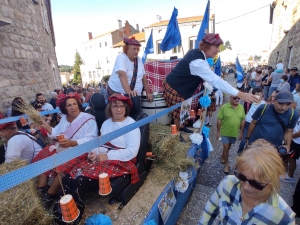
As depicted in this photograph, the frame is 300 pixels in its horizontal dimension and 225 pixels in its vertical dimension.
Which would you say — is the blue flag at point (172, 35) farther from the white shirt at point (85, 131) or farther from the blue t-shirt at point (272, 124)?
the white shirt at point (85, 131)

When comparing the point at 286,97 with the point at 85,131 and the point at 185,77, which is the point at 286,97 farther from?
the point at 85,131

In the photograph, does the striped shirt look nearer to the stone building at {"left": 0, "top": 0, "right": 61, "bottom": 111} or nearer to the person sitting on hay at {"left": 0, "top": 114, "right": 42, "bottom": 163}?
the person sitting on hay at {"left": 0, "top": 114, "right": 42, "bottom": 163}

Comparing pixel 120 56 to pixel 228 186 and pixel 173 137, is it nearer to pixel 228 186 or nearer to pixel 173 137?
pixel 173 137

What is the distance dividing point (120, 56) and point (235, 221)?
8.21ft

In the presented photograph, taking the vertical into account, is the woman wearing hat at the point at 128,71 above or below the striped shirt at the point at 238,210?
above

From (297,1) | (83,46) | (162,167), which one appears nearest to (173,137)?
(162,167)

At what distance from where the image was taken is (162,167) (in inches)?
92.5

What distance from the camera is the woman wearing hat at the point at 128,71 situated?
8.76ft

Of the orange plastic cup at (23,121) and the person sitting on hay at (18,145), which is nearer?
the person sitting on hay at (18,145)

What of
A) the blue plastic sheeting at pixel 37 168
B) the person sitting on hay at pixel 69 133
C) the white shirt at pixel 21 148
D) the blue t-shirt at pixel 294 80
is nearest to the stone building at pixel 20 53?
the white shirt at pixel 21 148

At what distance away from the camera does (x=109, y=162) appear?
187 cm

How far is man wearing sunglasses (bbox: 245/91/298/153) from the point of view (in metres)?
2.41

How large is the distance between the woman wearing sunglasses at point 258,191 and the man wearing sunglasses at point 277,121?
1.62 m

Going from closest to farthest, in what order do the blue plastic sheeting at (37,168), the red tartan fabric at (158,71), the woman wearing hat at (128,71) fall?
the blue plastic sheeting at (37,168) → the woman wearing hat at (128,71) → the red tartan fabric at (158,71)
